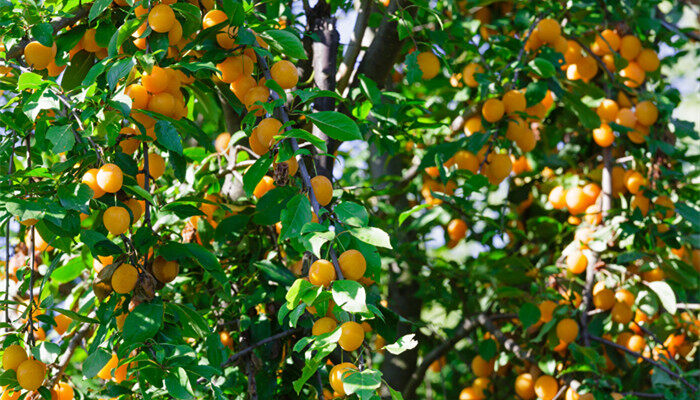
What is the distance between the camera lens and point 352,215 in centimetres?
107

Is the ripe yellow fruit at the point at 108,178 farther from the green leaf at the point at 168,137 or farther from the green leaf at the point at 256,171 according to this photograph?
the green leaf at the point at 256,171

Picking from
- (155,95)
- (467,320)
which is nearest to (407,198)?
(467,320)

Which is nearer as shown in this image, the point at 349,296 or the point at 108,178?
the point at 349,296

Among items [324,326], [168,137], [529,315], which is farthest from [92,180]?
[529,315]

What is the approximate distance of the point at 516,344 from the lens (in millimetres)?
2371

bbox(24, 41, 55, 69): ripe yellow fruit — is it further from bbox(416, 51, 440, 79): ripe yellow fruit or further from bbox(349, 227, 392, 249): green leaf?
bbox(416, 51, 440, 79): ripe yellow fruit

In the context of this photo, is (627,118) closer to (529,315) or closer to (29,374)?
(529,315)

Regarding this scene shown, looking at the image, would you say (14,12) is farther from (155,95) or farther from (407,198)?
(407,198)

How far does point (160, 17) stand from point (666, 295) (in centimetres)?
168

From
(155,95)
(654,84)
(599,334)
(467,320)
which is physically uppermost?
(155,95)

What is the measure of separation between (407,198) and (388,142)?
1.23m

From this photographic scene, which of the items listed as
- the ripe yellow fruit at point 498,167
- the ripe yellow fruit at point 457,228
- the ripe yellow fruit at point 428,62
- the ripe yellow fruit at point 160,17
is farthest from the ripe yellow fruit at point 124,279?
the ripe yellow fruit at point 457,228

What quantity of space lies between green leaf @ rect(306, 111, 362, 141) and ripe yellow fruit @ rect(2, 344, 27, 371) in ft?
2.21

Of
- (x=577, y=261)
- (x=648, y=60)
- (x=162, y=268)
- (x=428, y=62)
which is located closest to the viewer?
(x=162, y=268)
